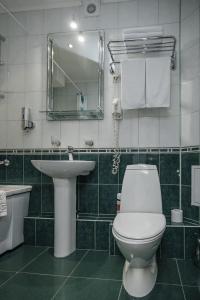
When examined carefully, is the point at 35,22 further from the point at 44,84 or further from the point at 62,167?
the point at 62,167

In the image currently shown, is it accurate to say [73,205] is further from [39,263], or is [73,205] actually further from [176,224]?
[176,224]

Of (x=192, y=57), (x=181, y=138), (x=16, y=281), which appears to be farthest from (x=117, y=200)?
(x=192, y=57)

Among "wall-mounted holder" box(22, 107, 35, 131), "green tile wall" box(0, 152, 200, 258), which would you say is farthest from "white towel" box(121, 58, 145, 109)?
"wall-mounted holder" box(22, 107, 35, 131)

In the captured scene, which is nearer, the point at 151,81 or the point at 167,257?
the point at 167,257

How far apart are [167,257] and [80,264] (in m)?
0.78

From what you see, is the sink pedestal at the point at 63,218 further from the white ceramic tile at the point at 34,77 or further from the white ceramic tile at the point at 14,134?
the white ceramic tile at the point at 34,77

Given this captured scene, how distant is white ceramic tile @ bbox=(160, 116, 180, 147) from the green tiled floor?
1077 mm

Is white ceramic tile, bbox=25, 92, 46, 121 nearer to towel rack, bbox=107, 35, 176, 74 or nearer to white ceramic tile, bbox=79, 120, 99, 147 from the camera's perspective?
white ceramic tile, bbox=79, 120, 99, 147

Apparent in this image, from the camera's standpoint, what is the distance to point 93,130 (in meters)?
2.65

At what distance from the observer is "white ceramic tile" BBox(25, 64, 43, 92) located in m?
2.76

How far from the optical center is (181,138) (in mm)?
2480

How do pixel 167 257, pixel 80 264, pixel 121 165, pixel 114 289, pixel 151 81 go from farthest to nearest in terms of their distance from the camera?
pixel 121 165 → pixel 151 81 → pixel 167 257 → pixel 80 264 → pixel 114 289

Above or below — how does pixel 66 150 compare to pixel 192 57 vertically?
below

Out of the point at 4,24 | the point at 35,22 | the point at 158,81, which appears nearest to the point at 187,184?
the point at 158,81
